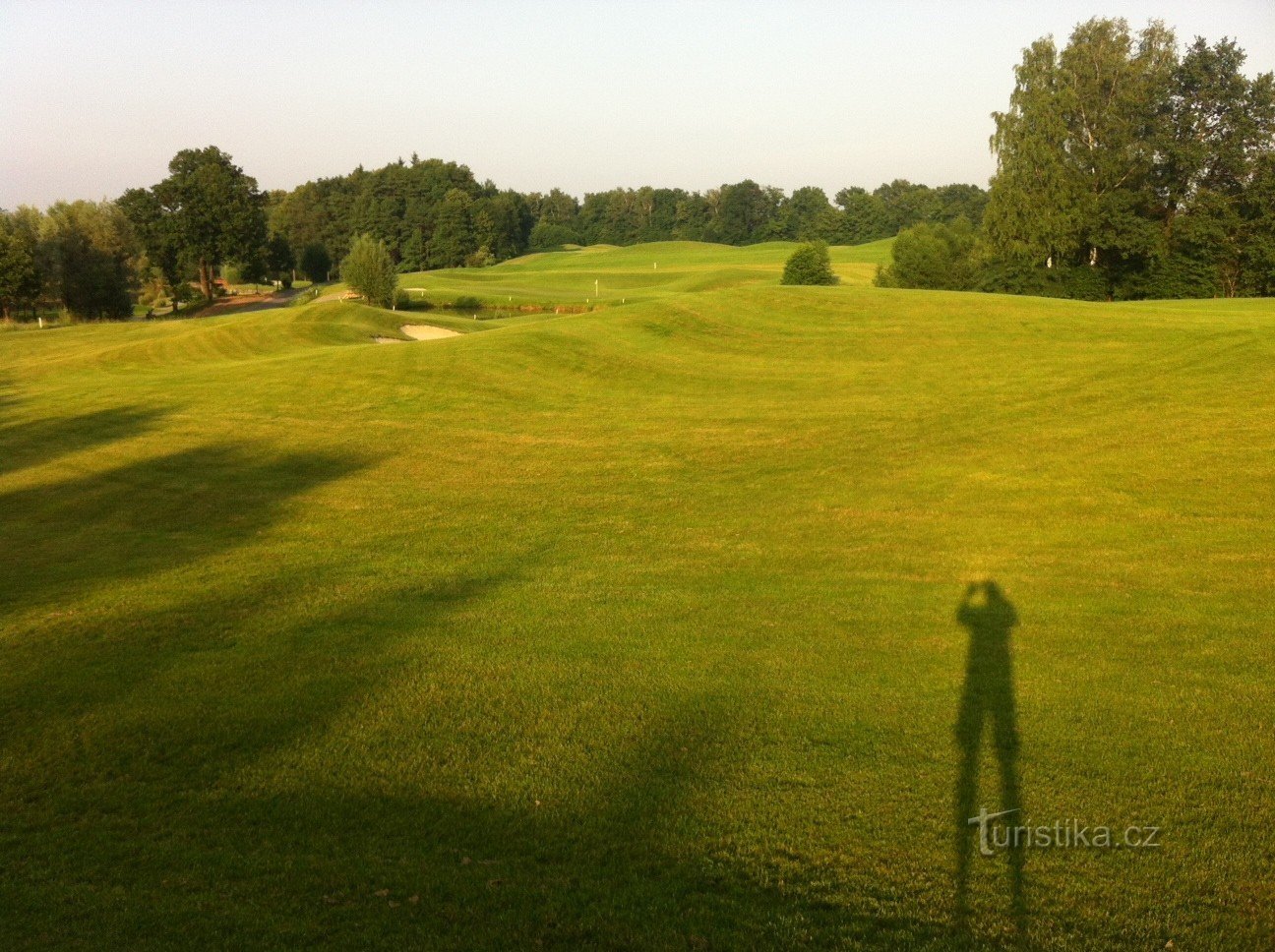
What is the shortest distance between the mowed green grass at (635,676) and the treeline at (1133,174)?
42.6 m

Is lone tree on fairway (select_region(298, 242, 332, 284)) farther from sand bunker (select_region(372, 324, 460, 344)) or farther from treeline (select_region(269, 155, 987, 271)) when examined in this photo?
sand bunker (select_region(372, 324, 460, 344))

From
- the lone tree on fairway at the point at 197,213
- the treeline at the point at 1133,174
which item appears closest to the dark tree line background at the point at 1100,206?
the treeline at the point at 1133,174

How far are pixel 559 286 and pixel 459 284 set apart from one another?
10.5 m

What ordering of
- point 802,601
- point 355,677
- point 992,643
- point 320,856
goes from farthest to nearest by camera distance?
1. point 802,601
2. point 992,643
3. point 355,677
4. point 320,856

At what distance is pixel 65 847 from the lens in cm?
635

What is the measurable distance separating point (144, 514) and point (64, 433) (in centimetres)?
979

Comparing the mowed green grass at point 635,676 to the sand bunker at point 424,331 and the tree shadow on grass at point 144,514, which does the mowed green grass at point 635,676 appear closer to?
the tree shadow on grass at point 144,514

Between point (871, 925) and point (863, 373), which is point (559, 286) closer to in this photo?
point (863, 373)

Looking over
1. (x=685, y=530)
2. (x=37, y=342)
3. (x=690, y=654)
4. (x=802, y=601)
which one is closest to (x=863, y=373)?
(x=685, y=530)

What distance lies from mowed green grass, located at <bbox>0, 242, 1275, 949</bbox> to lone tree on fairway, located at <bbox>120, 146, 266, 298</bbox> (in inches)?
2737

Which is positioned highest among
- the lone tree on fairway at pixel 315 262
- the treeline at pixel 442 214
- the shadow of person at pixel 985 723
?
the treeline at pixel 442 214

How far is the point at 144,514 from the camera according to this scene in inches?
655

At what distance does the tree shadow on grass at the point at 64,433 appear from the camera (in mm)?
21719

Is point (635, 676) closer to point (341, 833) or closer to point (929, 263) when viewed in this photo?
point (341, 833)
